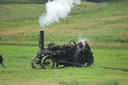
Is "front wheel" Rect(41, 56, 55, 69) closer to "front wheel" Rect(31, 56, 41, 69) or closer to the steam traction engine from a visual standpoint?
the steam traction engine

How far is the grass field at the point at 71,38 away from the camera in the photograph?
2360cm

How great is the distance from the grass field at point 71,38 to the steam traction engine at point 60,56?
Answer: 0.93 metres

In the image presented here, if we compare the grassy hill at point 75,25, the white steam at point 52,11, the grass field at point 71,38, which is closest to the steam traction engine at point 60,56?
the grass field at point 71,38

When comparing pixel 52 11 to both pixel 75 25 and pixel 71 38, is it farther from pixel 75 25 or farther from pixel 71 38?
pixel 75 25

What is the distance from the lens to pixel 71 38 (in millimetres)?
61469

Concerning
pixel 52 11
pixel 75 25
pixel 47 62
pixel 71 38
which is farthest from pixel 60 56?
pixel 75 25

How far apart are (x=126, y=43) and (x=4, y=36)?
22967 millimetres

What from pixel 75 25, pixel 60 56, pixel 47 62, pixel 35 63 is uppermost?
pixel 75 25

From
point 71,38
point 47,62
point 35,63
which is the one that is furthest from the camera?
point 71,38

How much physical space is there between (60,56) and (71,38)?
31754mm

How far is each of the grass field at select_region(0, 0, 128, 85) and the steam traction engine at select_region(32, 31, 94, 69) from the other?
36.5 inches

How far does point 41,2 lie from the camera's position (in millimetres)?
104188

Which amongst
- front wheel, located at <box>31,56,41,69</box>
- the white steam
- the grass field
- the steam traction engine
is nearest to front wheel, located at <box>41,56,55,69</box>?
the steam traction engine

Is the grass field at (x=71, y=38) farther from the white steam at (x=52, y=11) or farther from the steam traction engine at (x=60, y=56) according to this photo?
the white steam at (x=52, y=11)
